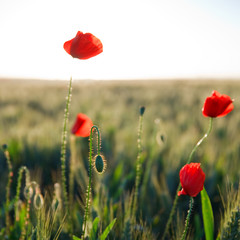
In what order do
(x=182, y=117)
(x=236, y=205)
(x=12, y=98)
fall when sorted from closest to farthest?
(x=236, y=205) < (x=182, y=117) < (x=12, y=98)

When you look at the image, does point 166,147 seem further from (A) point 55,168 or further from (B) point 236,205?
(B) point 236,205

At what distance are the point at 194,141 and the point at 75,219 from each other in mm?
1509

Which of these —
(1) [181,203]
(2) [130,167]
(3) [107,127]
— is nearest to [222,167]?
(1) [181,203]

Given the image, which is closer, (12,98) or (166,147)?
(166,147)

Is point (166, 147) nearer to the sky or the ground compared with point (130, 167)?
nearer to the sky

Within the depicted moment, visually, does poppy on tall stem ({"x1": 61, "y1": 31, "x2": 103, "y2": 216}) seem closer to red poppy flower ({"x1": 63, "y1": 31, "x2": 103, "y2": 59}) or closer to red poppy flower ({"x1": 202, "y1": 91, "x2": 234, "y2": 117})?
red poppy flower ({"x1": 63, "y1": 31, "x2": 103, "y2": 59})

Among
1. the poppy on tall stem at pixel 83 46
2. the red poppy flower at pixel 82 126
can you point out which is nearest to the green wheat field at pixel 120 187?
the red poppy flower at pixel 82 126

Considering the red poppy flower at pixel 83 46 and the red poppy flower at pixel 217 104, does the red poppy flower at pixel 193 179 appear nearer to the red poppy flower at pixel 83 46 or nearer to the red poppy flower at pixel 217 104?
the red poppy flower at pixel 217 104

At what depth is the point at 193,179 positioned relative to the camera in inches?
29.2

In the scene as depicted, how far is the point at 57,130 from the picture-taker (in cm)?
267

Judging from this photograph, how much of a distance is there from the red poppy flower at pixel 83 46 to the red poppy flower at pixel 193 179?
475 mm

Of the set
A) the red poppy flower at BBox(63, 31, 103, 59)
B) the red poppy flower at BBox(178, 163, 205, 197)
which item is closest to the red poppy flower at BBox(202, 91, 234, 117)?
the red poppy flower at BBox(178, 163, 205, 197)

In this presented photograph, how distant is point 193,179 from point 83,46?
543 mm

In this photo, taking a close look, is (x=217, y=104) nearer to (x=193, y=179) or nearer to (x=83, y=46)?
(x=193, y=179)
